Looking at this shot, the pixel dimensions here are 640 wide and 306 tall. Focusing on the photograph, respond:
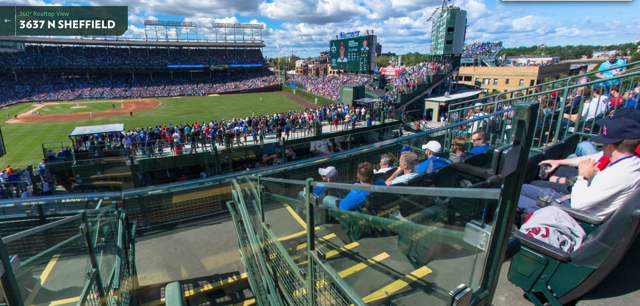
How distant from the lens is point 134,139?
1672cm

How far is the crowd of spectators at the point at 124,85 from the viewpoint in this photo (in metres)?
47.5

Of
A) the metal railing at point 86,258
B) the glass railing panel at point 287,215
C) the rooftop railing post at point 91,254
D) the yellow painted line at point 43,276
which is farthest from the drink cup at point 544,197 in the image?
the yellow painted line at point 43,276

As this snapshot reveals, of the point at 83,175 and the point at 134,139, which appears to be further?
the point at 134,139

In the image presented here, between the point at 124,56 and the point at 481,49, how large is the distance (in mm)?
84133

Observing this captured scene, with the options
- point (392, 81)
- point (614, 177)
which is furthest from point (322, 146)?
point (392, 81)

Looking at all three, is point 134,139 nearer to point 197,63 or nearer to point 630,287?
point 630,287

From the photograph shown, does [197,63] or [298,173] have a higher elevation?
[197,63]

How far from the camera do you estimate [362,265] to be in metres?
2.29

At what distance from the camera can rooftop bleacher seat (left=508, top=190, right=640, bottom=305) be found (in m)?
2.16

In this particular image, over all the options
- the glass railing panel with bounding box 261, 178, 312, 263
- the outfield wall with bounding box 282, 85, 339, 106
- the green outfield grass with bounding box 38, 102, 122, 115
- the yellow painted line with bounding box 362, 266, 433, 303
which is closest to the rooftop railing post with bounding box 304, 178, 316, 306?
the glass railing panel with bounding box 261, 178, 312, 263

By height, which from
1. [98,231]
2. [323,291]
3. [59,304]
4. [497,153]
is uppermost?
[497,153]

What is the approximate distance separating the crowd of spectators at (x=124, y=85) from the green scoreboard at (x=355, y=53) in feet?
69.3

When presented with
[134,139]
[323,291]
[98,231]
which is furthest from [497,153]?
[134,139]

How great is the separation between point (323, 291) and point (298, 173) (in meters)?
2.66
